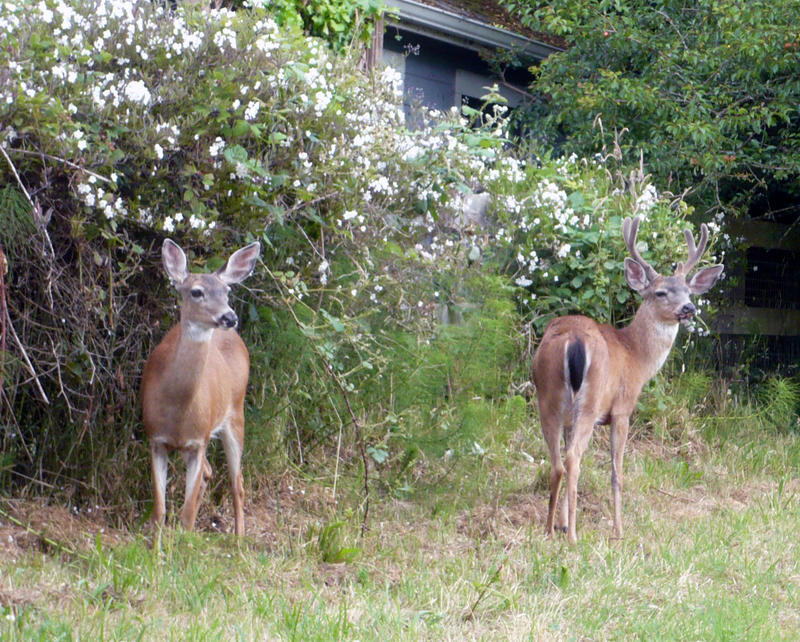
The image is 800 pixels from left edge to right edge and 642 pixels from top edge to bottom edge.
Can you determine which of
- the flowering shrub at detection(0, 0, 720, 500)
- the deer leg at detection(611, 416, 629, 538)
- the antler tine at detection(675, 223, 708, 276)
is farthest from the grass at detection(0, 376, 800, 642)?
the antler tine at detection(675, 223, 708, 276)

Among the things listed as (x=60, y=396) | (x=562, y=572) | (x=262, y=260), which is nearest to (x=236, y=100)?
(x=262, y=260)

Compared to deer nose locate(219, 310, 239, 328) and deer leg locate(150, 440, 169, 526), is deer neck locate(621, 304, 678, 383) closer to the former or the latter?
deer nose locate(219, 310, 239, 328)

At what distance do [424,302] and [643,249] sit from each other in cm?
213

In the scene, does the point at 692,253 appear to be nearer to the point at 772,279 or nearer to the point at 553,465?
the point at 553,465

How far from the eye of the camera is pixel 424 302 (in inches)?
235

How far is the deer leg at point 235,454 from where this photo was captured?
196 inches

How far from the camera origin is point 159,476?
4.54 m

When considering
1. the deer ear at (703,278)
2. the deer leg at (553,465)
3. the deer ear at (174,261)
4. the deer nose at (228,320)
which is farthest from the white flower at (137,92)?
the deer ear at (703,278)

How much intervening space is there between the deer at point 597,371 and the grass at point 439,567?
31 centimetres

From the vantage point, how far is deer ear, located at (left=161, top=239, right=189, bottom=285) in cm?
427

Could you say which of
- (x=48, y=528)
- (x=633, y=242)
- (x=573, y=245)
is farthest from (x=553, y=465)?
(x=48, y=528)

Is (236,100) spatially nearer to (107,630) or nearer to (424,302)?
(424,302)

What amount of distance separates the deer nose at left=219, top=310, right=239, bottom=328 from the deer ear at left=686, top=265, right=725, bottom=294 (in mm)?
3386

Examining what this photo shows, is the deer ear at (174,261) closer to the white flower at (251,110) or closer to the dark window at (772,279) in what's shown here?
the white flower at (251,110)
